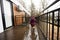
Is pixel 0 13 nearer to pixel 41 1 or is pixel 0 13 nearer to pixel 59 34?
pixel 59 34

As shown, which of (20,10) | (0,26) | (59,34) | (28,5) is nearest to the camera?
(59,34)

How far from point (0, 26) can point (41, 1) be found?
6904mm

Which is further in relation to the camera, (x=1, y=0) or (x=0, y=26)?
(x=1, y=0)

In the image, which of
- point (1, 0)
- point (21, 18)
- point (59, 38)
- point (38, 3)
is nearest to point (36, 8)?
point (38, 3)

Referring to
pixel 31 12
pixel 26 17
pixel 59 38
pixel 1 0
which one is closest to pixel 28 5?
pixel 31 12

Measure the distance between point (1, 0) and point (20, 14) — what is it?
16.5 ft

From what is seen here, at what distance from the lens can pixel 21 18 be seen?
11.6 meters

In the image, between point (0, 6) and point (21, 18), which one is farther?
point (21, 18)

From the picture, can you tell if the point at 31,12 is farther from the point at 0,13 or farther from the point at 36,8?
the point at 0,13

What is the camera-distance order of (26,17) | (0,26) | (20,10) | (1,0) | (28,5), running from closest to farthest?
(0,26) → (1,0) → (20,10) → (26,17) → (28,5)

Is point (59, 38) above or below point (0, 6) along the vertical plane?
below

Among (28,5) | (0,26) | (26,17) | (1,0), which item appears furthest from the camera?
(28,5)

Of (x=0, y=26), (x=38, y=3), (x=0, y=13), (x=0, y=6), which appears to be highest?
(x=38, y=3)

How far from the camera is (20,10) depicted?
11305mm
